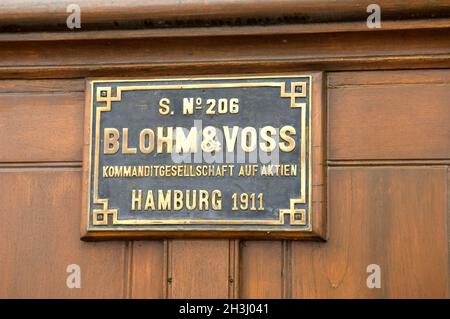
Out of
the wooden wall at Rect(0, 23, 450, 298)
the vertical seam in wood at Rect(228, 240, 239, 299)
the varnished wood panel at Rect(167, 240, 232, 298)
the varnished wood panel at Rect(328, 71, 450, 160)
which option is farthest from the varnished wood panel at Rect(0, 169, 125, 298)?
the varnished wood panel at Rect(328, 71, 450, 160)

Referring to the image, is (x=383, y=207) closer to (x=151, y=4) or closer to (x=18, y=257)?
(x=151, y=4)

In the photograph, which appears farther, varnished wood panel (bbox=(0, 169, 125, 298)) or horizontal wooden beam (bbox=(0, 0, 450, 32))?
varnished wood panel (bbox=(0, 169, 125, 298))

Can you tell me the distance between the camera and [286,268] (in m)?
1.99

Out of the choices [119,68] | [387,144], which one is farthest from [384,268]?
[119,68]

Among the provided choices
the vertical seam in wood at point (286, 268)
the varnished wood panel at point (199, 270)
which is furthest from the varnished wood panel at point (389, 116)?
the varnished wood panel at point (199, 270)

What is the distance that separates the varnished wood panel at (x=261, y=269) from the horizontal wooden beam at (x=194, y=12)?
0.47 m

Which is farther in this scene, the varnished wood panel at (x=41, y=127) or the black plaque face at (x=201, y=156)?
the varnished wood panel at (x=41, y=127)

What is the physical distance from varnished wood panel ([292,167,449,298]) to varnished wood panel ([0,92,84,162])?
547 millimetres

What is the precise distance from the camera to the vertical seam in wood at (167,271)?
2.00 m

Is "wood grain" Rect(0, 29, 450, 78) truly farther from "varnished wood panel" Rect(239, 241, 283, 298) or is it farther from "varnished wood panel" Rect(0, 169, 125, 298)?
"varnished wood panel" Rect(239, 241, 283, 298)

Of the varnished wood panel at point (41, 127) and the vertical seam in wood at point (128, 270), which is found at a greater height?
the varnished wood panel at point (41, 127)

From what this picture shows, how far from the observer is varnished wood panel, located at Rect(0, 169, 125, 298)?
2.04 meters

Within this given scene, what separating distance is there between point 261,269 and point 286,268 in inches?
2.1

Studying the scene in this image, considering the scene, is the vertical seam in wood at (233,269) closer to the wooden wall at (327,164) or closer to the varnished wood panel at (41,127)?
the wooden wall at (327,164)
